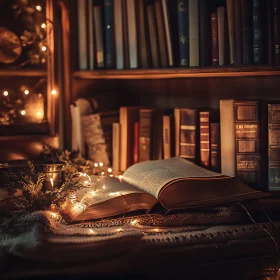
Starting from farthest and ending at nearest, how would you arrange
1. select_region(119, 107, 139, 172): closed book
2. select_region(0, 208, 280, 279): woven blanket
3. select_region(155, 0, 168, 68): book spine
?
select_region(119, 107, 139, 172): closed book → select_region(155, 0, 168, 68): book spine → select_region(0, 208, 280, 279): woven blanket

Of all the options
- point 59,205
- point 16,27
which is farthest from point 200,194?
point 16,27

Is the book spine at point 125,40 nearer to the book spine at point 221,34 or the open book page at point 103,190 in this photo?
the book spine at point 221,34

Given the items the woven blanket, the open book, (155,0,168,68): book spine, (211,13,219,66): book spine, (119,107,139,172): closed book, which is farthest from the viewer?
(119,107,139,172): closed book

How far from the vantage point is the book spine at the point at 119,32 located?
1.76 meters

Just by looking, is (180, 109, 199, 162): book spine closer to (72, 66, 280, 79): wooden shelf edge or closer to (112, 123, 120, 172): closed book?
(72, 66, 280, 79): wooden shelf edge

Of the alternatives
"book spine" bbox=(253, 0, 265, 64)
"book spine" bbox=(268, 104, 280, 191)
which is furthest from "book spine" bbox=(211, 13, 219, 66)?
"book spine" bbox=(268, 104, 280, 191)

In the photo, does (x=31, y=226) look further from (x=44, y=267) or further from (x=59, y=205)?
(x=59, y=205)

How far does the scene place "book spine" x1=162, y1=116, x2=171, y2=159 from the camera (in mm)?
1745

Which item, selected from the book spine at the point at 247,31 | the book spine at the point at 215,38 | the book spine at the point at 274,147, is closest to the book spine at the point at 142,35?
the book spine at the point at 215,38

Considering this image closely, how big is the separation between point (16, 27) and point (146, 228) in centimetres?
93

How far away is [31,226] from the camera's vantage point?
3.79 ft

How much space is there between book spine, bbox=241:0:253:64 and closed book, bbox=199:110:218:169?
0.21m

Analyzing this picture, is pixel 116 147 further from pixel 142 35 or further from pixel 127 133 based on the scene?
pixel 142 35

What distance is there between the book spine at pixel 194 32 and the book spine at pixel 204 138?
0.17 m
